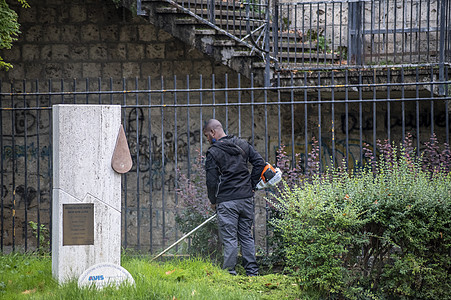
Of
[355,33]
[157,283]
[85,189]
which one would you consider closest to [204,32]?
[355,33]

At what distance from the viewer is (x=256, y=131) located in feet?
32.0

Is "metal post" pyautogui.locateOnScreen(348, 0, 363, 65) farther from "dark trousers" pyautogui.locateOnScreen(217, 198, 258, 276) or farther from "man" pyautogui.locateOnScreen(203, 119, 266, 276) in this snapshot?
"dark trousers" pyautogui.locateOnScreen(217, 198, 258, 276)

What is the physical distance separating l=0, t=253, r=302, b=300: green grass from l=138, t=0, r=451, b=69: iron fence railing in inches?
140

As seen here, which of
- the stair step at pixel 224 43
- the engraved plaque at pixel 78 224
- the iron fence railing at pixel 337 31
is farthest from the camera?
the stair step at pixel 224 43

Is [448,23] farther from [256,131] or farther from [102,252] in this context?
[102,252]

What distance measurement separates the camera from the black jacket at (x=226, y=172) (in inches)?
231

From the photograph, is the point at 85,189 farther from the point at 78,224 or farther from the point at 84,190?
the point at 78,224

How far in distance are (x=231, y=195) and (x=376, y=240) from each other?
5.37ft

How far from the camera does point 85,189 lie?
5.27 metres

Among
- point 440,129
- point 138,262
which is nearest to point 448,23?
point 440,129

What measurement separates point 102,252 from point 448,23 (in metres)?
6.14

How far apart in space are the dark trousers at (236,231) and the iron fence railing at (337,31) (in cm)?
285

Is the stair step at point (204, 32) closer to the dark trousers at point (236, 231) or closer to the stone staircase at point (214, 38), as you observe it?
the stone staircase at point (214, 38)

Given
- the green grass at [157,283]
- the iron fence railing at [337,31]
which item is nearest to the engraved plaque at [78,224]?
the green grass at [157,283]
